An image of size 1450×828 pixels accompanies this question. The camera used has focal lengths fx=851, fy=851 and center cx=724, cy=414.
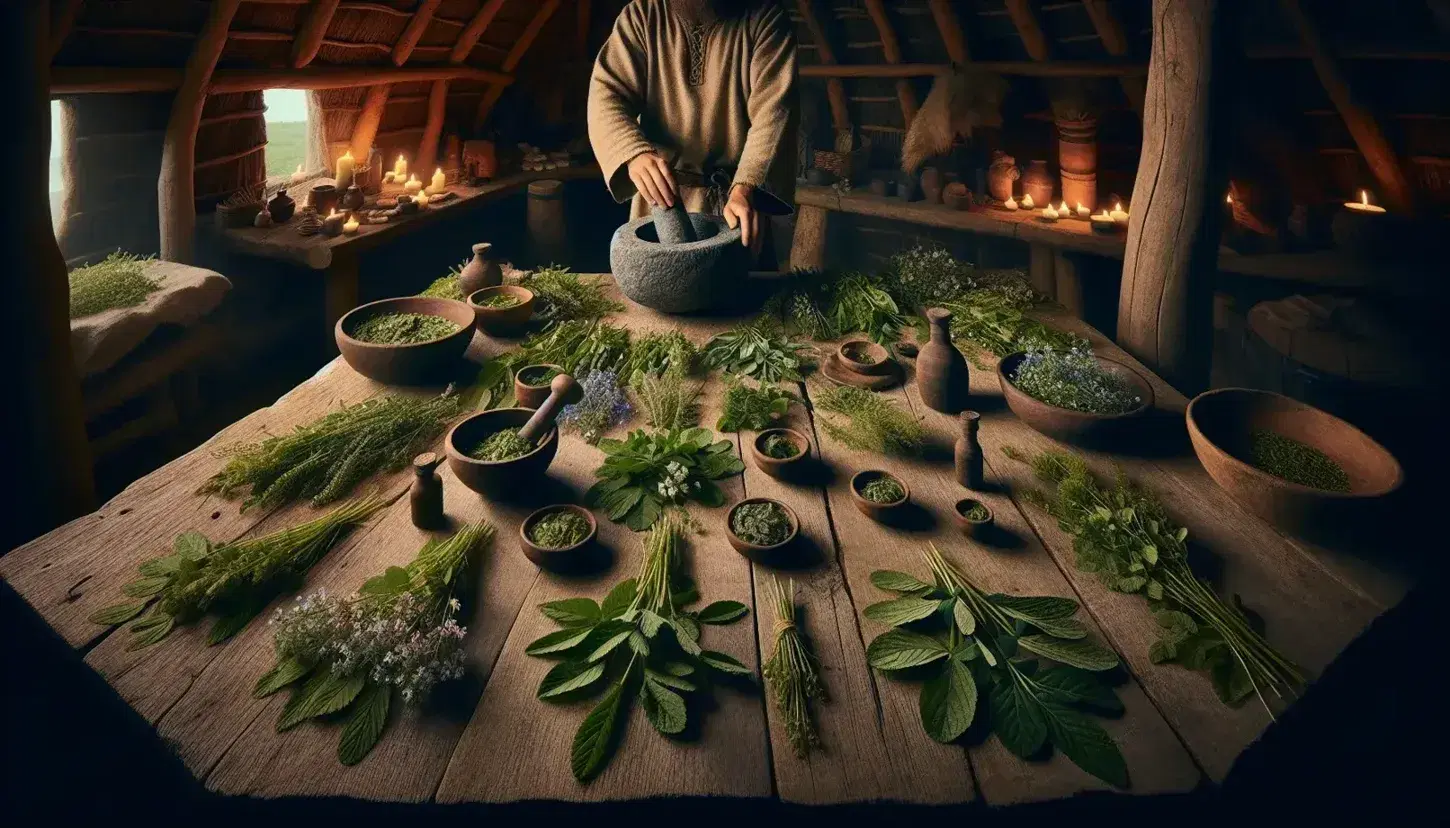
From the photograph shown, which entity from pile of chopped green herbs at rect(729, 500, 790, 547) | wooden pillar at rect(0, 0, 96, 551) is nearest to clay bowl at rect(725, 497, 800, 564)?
pile of chopped green herbs at rect(729, 500, 790, 547)

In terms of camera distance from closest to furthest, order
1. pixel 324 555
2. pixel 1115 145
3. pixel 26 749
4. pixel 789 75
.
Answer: pixel 324 555 < pixel 26 749 < pixel 789 75 < pixel 1115 145

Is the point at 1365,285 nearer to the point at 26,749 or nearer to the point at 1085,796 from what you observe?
the point at 1085,796

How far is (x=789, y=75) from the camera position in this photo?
352 cm

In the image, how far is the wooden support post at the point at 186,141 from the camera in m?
4.90

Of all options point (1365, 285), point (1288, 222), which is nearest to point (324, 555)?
point (1365, 285)

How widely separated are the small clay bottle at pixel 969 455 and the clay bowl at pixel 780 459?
16.6 inches

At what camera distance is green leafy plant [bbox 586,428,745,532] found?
2.22 metres

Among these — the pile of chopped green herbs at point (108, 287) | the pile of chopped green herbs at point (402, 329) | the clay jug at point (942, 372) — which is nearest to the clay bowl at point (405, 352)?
the pile of chopped green herbs at point (402, 329)

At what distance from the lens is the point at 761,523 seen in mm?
2078

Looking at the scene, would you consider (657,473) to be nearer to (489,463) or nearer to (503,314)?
(489,463)

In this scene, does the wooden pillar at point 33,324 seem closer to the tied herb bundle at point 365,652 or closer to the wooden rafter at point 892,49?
the tied herb bundle at point 365,652

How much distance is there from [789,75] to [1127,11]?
3.51 meters

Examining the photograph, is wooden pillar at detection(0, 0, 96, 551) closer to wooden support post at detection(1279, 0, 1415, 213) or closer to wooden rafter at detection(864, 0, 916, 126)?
wooden rafter at detection(864, 0, 916, 126)

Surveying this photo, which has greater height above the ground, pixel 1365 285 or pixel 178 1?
pixel 178 1
